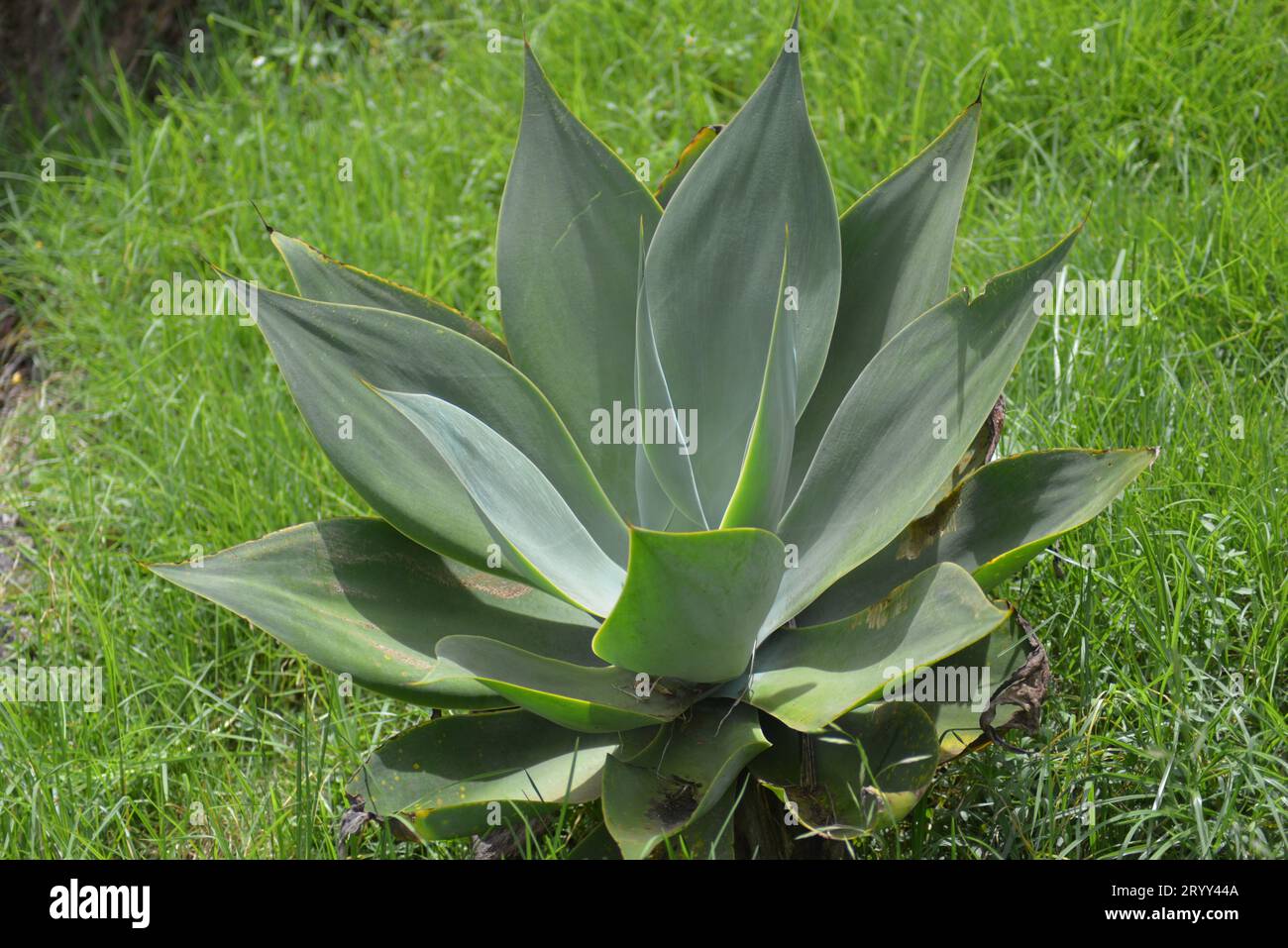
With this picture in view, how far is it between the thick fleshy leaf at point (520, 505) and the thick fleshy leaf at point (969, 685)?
1.33ft

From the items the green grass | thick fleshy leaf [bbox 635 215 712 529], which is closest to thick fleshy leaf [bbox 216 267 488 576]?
thick fleshy leaf [bbox 635 215 712 529]

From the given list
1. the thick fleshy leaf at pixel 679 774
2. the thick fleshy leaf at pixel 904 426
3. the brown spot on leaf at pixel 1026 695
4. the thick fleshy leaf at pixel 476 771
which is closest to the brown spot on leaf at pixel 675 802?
the thick fleshy leaf at pixel 679 774

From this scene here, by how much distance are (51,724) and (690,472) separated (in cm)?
115

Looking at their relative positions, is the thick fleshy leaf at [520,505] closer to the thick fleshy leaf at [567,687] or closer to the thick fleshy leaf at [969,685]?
the thick fleshy leaf at [567,687]

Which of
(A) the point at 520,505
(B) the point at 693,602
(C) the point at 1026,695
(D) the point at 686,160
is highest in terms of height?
(D) the point at 686,160

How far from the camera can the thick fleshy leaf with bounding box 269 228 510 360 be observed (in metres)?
1.62

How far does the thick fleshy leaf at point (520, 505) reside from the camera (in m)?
1.31

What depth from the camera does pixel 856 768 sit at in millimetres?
1366

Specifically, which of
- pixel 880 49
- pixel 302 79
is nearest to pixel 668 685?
pixel 880 49

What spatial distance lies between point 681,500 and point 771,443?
207mm

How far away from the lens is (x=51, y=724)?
1.92m

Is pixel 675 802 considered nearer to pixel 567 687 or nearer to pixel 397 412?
pixel 567 687

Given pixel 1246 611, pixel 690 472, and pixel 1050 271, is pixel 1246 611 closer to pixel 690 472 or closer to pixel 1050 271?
pixel 1050 271

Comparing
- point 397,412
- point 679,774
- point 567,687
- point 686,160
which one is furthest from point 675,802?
point 686,160
